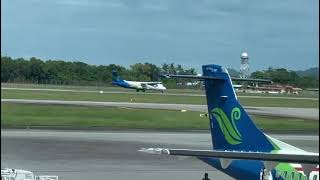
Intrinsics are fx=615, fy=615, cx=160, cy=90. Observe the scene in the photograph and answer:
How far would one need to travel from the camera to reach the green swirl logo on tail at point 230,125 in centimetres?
1416

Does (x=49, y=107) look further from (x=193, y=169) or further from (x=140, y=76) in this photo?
(x=140, y=76)

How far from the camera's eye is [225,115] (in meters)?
14.6

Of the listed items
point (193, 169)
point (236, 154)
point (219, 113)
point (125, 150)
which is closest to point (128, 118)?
point (125, 150)

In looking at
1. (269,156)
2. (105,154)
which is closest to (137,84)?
(105,154)

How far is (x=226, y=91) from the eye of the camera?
48.2ft

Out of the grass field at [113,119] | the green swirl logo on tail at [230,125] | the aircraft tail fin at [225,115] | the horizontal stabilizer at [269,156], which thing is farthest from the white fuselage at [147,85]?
the horizontal stabilizer at [269,156]

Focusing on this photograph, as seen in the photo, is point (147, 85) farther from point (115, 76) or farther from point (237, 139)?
point (237, 139)

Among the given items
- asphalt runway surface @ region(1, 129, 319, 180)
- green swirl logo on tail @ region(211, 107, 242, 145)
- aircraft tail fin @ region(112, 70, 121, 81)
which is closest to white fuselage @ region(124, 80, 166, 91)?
aircraft tail fin @ region(112, 70, 121, 81)

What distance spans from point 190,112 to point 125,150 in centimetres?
3273

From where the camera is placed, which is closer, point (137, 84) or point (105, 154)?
point (105, 154)

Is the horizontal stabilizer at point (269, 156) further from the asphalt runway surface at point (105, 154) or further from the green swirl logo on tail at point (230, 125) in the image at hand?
the asphalt runway surface at point (105, 154)

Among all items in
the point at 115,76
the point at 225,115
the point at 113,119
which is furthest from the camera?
the point at 115,76

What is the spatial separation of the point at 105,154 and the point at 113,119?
2419 cm

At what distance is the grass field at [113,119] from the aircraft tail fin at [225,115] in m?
27.9
